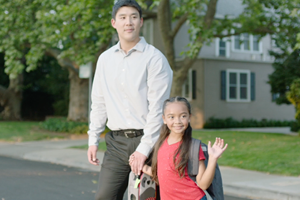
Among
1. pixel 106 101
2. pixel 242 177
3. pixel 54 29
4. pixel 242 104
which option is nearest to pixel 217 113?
pixel 242 104

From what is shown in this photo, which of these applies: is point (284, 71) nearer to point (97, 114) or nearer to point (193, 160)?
point (97, 114)

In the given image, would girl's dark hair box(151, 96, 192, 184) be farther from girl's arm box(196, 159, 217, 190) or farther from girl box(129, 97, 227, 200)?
girl's arm box(196, 159, 217, 190)

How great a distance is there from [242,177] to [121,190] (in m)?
5.54

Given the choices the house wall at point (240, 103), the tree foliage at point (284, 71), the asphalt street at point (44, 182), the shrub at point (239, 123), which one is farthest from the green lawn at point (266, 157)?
the house wall at point (240, 103)

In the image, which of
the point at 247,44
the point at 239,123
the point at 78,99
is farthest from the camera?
the point at 247,44

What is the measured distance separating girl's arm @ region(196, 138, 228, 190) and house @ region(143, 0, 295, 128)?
1982 centimetres

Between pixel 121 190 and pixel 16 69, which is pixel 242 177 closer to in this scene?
pixel 121 190

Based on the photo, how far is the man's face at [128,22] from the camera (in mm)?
3252

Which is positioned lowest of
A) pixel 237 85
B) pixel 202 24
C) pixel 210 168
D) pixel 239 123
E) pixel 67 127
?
pixel 67 127

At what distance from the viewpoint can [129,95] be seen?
325 cm

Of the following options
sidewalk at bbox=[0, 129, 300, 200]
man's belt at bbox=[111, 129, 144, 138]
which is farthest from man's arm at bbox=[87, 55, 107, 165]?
sidewalk at bbox=[0, 129, 300, 200]

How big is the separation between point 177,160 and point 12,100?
2903cm

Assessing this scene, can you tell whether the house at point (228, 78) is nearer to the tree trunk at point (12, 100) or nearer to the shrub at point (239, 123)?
the shrub at point (239, 123)

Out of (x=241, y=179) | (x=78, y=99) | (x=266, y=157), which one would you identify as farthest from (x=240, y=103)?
(x=241, y=179)
